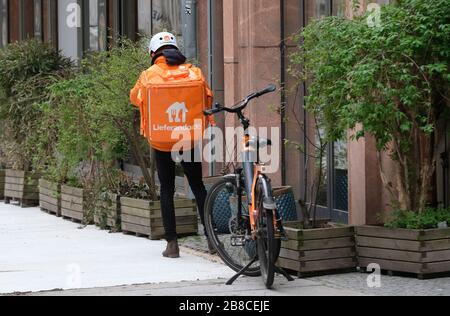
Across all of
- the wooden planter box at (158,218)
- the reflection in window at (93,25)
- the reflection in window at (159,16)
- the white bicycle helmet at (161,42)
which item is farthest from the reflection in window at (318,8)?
the reflection in window at (93,25)

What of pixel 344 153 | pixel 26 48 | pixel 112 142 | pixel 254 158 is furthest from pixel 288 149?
pixel 26 48

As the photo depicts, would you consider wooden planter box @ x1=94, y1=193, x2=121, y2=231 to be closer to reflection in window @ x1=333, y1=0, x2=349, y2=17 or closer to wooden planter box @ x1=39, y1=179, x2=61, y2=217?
wooden planter box @ x1=39, y1=179, x2=61, y2=217

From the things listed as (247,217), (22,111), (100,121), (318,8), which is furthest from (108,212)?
(22,111)

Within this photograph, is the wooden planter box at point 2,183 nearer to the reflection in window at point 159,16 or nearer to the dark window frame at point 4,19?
the reflection in window at point 159,16

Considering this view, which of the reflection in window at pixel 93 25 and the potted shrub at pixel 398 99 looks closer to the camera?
the potted shrub at pixel 398 99

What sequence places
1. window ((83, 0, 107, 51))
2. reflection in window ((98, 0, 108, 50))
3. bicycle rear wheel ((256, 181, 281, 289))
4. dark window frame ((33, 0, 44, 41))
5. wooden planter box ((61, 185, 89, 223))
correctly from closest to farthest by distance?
bicycle rear wheel ((256, 181, 281, 289)) → wooden planter box ((61, 185, 89, 223)) → reflection in window ((98, 0, 108, 50)) → window ((83, 0, 107, 51)) → dark window frame ((33, 0, 44, 41))

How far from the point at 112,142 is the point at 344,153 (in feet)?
8.31

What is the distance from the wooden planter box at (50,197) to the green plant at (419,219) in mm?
6048

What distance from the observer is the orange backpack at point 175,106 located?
30.8 feet

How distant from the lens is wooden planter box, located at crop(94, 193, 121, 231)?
39.0ft

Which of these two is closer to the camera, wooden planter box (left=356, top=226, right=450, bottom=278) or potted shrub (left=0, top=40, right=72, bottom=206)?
wooden planter box (left=356, top=226, right=450, bottom=278)

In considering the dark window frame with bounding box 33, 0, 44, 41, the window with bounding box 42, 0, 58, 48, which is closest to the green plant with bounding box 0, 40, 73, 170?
the window with bounding box 42, 0, 58, 48

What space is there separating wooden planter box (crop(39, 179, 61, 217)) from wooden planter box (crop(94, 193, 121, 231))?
145 centimetres

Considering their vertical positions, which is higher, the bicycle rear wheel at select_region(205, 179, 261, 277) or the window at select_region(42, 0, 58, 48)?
the window at select_region(42, 0, 58, 48)
